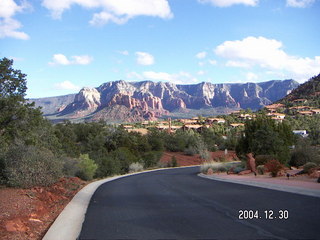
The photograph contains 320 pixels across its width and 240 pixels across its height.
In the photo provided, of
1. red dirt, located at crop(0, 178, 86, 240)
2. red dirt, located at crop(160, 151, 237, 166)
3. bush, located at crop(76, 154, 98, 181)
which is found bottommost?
red dirt, located at crop(160, 151, 237, 166)

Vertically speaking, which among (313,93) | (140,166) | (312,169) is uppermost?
(313,93)

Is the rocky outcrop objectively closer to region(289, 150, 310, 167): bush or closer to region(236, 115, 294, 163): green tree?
region(236, 115, 294, 163): green tree

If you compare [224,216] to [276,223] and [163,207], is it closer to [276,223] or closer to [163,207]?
[276,223]

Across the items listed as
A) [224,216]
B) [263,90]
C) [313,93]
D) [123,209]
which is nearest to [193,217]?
[224,216]

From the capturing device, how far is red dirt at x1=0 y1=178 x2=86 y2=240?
8.88 meters

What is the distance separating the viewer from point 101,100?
510ft

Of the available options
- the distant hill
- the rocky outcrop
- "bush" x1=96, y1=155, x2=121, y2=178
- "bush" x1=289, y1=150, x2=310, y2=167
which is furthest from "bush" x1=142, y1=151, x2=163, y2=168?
the rocky outcrop

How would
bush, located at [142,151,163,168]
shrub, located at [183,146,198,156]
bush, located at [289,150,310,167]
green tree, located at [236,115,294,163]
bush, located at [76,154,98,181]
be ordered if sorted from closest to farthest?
bush, located at [289,150,310,167], green tree, located at [236,115,294,163], bush, located at [76,154,98,181], bush, located at [142,151,163,168], shrub, located at [183,146,198,156]

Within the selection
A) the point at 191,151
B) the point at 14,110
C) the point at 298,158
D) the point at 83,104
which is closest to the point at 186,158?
the point at 191,151

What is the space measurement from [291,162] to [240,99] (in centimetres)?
12866

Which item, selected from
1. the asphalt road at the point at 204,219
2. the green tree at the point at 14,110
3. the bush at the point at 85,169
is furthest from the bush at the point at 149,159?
the asphalt road at the point at 204,219

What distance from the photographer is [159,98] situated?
163 meters

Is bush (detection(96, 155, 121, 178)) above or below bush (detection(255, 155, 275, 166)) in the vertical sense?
below

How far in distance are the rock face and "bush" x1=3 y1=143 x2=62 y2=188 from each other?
353 feet
